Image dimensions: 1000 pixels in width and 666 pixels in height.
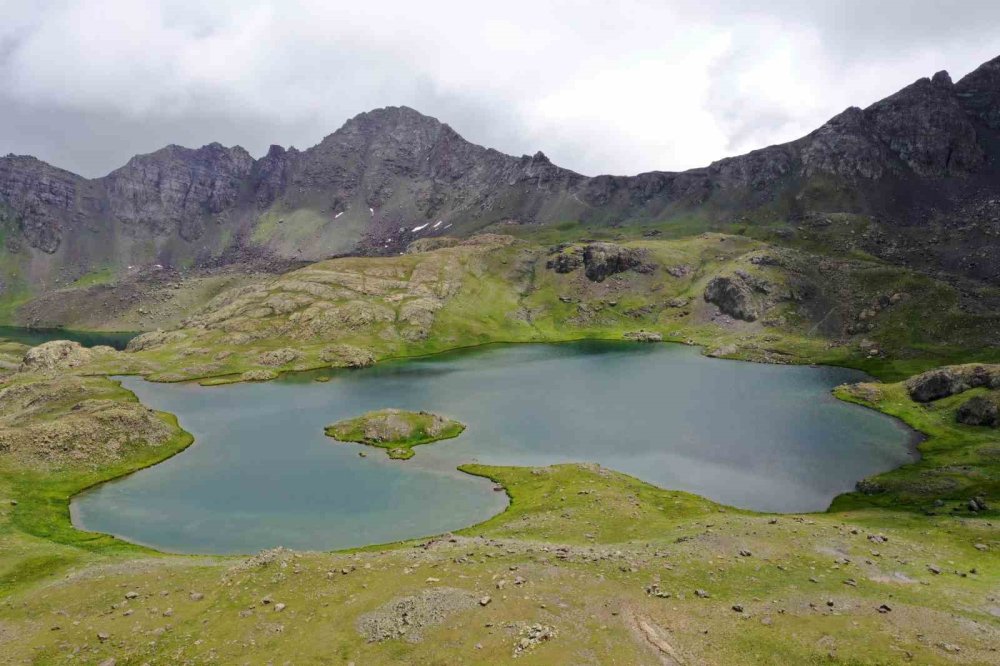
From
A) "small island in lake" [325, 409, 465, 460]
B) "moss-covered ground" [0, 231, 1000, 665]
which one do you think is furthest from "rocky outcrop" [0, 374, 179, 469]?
"small island in lake" [325, 409, 465, 460]

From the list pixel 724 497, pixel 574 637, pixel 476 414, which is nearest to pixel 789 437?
pixel 724 497

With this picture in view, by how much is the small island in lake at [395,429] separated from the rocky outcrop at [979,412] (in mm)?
90018

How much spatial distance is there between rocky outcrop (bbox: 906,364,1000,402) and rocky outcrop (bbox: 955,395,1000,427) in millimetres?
9772

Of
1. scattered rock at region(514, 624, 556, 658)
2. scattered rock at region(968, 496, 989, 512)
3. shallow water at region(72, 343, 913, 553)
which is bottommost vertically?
shallow water at region(72, 343, 913, 553)

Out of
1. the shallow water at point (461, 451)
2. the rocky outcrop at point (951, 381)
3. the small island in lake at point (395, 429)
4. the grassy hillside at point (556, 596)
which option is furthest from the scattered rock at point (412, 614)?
the rocky outcrop at point (951, 381)

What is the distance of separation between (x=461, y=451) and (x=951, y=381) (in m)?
98.2

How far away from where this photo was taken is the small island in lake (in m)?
103

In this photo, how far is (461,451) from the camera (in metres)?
97.6

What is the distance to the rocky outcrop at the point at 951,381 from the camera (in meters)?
111

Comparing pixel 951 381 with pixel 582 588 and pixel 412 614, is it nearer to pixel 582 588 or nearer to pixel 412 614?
pixel 582 588

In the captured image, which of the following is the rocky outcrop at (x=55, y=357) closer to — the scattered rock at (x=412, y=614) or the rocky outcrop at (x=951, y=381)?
the scattered rock at (x=412, y=614)

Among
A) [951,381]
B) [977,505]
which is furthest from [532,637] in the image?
[951,381]

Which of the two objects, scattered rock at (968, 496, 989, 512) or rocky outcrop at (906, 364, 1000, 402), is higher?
rocky outcrop at (906, 364, 1000, 402)

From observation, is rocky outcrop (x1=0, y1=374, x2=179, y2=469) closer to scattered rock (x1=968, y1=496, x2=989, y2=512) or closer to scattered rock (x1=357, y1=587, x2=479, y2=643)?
scattered rock (x1=357, y1=587, x2=479, y2=643)
